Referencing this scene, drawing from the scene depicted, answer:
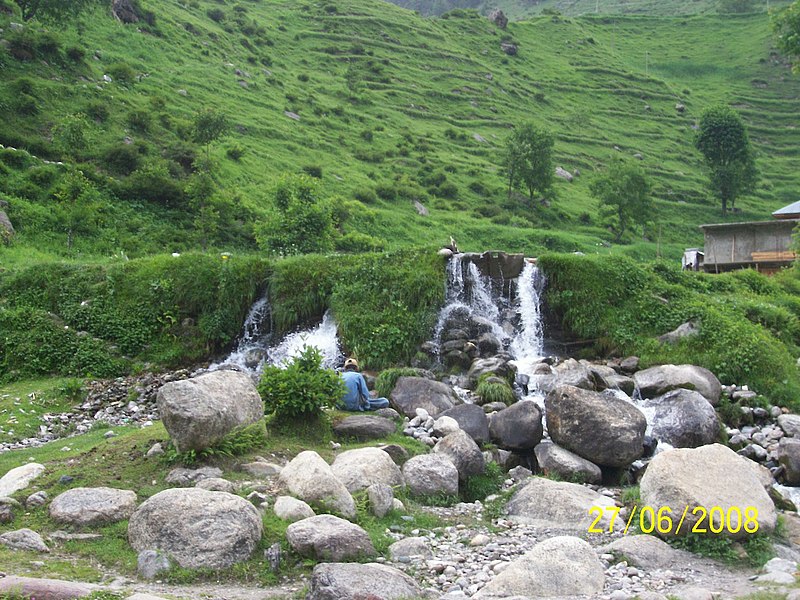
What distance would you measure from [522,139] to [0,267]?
52239mm

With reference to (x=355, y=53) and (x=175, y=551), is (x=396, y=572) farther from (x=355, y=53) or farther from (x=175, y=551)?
(x=355, y=53)

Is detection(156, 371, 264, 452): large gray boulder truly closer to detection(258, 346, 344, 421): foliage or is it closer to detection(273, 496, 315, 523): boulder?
detection(258, 346, 344, 421): foliage

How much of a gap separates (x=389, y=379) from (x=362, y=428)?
4498 mm

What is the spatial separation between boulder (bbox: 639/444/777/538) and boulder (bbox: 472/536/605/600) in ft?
8.29

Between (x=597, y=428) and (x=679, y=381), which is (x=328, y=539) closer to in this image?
(x=597, y=428)

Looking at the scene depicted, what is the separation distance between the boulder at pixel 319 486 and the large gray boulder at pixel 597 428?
6.51 m

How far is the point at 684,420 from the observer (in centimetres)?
1870

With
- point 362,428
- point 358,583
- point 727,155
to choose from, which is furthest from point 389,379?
point 727,155

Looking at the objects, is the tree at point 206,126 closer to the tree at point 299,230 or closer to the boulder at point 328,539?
the tree at point 299,230

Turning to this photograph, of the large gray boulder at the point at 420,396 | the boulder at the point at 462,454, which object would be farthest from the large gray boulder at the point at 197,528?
the large gray boulder at the point at 420,396

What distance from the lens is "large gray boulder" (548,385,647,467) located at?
16219mm

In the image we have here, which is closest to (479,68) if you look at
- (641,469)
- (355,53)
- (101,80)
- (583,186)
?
(355,53)

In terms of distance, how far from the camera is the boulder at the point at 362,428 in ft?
52.7
